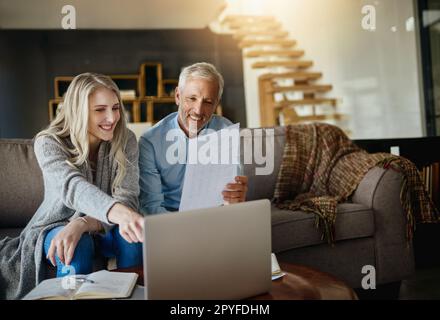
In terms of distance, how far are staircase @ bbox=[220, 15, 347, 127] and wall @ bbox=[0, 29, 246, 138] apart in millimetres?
956

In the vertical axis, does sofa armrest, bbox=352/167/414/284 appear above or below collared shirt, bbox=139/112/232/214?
below

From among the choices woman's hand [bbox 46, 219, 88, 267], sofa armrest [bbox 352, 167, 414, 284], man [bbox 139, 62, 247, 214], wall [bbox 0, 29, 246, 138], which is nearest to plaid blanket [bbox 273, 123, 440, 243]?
sofa armrest [bbox 352, 167, 414, 284]

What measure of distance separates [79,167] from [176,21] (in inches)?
209

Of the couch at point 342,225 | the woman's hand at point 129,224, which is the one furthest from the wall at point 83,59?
the woman's hand at point 129,224

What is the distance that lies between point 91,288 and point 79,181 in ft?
1.45

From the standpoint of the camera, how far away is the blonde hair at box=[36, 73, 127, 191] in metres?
1.50

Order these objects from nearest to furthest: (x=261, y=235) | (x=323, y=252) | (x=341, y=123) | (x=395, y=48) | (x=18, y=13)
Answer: (x=261, y=235) → (x=323, y=252) → (x=395, y=48) → (x=341, y=123) → (x=18, y=13)

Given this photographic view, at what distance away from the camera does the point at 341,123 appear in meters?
4.73

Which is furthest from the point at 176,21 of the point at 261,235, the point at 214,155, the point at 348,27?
the point at 261,235

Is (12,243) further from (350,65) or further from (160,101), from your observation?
(160,101)

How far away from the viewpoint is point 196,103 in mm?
1772

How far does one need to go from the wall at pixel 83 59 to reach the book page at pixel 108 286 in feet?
17.5

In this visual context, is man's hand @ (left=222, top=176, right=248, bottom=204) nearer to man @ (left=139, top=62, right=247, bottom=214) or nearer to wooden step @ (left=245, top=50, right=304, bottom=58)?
man @ (left=139, top=62, right=247, bottom=214)

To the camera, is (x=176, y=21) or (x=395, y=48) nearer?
(x=395, y=48)
